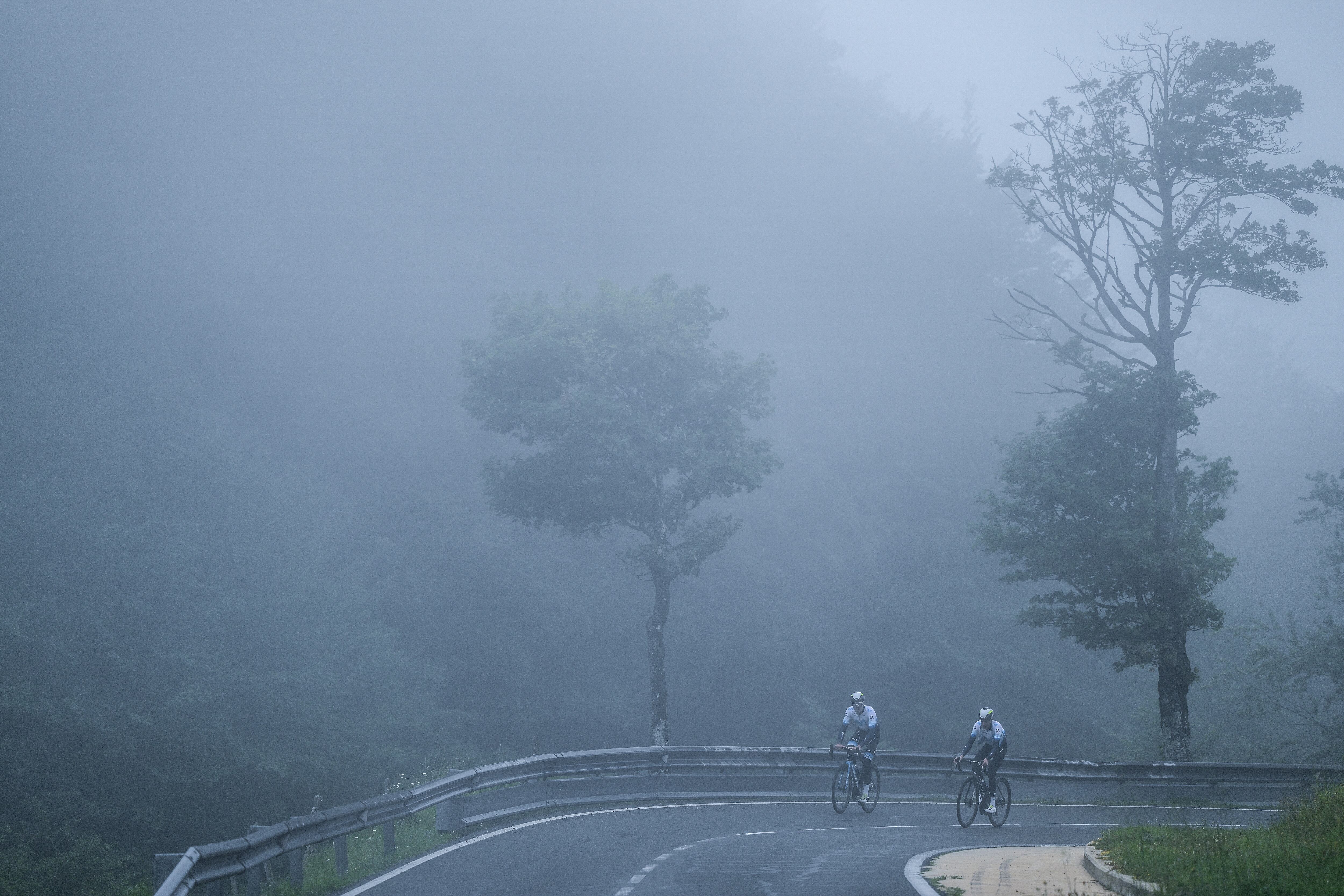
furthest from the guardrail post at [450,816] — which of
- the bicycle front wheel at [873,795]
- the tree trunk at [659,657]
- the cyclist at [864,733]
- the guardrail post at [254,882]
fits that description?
the tree trunk at [659,657]

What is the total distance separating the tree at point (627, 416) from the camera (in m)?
28.8

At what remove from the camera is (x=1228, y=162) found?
27.5 meters

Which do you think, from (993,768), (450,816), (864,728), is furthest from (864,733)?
(450,816)

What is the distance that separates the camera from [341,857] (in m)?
12.1

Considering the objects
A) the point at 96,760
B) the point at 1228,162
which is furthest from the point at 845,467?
the point at 96,760

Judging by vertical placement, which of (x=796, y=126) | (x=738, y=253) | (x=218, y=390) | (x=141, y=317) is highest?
(x=796, y=126)

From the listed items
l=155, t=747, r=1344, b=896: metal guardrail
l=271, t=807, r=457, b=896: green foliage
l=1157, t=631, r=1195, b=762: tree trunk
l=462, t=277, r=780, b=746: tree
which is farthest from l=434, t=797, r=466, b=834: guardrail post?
l=1157, t=631, r=1195, b=762: tree trunk

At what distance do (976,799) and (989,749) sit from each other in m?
0.85

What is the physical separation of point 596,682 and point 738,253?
26.9 meters

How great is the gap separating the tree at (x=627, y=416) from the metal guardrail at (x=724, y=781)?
5.07 m

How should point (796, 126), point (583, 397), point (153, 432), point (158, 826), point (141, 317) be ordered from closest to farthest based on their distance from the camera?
1. point (158, 826)
2. point (583, 397)
3. point (153, 432)
4. point (141, 317)
5. point (796, 126)

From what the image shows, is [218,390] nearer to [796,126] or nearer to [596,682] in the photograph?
[596,682]

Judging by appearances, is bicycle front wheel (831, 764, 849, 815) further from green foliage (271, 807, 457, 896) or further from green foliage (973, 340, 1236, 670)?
green foliage (973, 340, 1236, 670)

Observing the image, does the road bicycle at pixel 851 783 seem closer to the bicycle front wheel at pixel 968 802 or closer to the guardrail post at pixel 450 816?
the bicycle front wheel at pixel 968 802
